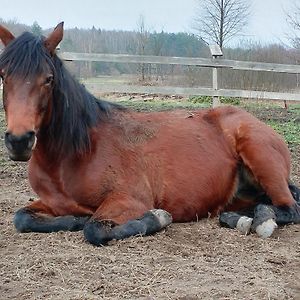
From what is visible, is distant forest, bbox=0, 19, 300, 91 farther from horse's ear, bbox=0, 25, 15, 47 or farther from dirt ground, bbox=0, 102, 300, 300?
dirt ground, bbox=0, 102, 300, 300

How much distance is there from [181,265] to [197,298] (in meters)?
0.55

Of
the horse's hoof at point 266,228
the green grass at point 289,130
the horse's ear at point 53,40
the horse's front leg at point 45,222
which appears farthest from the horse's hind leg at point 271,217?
the green grass at point 289,130

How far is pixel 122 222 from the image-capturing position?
3.93 m

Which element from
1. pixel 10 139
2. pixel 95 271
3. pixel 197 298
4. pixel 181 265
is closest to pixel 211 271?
pixel 181 265

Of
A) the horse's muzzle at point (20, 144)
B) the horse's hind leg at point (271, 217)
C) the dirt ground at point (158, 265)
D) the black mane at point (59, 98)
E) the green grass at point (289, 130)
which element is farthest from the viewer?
the green grass at point (289, 130)

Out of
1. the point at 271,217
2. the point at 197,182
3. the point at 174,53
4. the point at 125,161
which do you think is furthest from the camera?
the point at 174,53

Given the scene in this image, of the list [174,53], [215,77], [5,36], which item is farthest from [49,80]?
[174,53]

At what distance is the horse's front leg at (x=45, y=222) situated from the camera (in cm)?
407

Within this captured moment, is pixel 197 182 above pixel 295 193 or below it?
above

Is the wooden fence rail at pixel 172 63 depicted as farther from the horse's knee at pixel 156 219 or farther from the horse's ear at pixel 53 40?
the horse's knee at pixel 156 219

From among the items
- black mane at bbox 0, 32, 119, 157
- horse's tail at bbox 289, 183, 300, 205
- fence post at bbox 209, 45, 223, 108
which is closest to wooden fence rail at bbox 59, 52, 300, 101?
fence post at bbox 209, 45, 223, 108

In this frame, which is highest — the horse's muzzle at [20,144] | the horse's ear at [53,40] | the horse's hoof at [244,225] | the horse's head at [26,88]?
the horse's ear at [53,40]

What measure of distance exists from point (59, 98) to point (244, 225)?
1.71m

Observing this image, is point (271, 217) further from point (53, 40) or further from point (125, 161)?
point (53, 40)
